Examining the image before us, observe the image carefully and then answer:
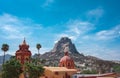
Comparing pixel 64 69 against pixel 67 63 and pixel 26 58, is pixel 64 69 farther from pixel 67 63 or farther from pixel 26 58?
pixel 26 58

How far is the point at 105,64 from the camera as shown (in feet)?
511

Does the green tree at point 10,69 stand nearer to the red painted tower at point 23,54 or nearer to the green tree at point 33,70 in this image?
the green tree at point 33,70

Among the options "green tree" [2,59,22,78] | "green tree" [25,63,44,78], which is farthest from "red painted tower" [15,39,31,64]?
"green tree" [2,59,22,78]

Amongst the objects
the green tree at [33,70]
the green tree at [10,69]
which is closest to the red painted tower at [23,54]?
the green tree at [33,70]

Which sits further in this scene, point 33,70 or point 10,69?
point 33,70

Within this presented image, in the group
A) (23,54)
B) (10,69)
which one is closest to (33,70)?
(10,69)

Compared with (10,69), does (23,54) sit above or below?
above

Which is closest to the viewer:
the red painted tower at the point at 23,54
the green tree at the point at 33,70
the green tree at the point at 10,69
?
the green tree at the point at 10,69

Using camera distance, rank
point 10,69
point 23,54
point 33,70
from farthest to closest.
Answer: point 23,54 < point 33,70 < point 10,69

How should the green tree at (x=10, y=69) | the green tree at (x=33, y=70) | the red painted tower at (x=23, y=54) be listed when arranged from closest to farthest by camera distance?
the green tree at (x=10, y=69) → the green tree at (x=33, y=70) → the red painted tower at (x=23, y=54)

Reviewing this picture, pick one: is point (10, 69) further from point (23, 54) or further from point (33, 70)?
point (23, 54)

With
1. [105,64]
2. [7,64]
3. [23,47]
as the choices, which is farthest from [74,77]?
[105,64]

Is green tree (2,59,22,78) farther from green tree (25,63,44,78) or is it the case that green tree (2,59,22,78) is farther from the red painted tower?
the red painted tower

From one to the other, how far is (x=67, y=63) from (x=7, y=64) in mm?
25436
